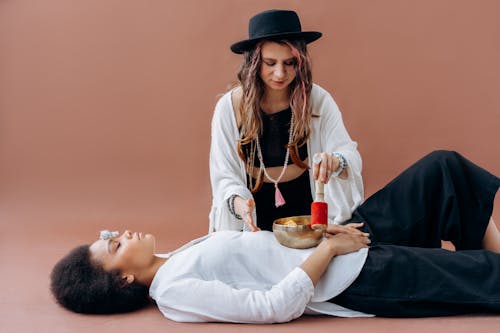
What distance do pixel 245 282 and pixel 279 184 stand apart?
2.58ft

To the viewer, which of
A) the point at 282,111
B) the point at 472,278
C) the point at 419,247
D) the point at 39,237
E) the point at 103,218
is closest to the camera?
the point at 472,278

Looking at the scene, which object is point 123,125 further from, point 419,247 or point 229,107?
point 419,247

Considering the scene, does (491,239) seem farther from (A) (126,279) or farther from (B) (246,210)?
(A) (126,279)

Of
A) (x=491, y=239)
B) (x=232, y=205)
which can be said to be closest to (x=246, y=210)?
(x=232, y=205)

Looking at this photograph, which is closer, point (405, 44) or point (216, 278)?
point (216, 278)

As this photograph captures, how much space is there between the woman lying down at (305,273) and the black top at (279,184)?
1.86ft

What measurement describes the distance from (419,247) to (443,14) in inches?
91.2

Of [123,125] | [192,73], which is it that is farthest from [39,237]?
[192,73]

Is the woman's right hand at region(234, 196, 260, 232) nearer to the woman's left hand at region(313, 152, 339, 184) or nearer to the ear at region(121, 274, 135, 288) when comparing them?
the woman's left hand at region(313, 152, 339, 184)

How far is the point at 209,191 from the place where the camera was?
196 inches

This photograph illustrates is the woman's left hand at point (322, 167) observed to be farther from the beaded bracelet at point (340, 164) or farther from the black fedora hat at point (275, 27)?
the black fedora hat at point (275, 27)

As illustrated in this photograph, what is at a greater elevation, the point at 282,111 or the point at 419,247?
the point at 282,111

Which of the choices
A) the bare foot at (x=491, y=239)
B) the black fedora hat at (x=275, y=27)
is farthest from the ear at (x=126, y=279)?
the bare foot at (x=491, y=239)

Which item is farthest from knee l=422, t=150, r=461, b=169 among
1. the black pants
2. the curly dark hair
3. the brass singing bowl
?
the curly dark hair
